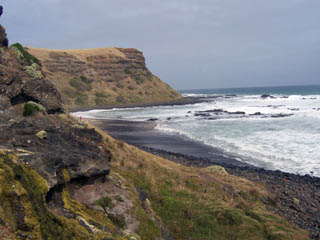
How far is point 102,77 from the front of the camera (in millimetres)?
104062

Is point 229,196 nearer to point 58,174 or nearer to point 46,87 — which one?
point 58,174

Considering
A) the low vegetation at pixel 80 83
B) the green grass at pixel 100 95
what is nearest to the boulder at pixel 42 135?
the green grass at pixel 100 95

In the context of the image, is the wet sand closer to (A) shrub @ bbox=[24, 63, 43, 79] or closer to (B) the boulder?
(A) shrub @ bbox=[24, 63, 43, 79]

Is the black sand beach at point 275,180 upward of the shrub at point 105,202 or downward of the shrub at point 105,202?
downward

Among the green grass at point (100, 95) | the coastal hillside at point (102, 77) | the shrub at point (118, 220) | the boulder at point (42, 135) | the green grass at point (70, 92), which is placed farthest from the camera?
the green grass at point (100, 95)

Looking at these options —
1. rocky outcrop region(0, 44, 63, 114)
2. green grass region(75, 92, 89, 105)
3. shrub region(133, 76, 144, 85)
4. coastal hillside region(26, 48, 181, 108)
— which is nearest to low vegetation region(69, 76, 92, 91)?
coastal hillside region(26, 48, 181, 108)

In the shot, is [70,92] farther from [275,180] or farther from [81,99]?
[275,180]

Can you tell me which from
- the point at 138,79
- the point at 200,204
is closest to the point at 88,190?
the point at 200,204

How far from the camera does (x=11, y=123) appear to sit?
8.02 meters

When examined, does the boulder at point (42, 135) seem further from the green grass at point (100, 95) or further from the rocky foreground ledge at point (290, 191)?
the green grass at point (100, 95)

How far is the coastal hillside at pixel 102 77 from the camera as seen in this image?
291ft

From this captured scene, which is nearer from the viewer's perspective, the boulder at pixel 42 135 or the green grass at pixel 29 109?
the boulder at pixel 42 135

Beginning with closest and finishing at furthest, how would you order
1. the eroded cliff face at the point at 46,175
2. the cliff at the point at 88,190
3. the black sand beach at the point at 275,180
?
the eroded cliff face at the point at 46,175 < the cliff at the point at 88,190 < the black sand beach at the point at 275,180

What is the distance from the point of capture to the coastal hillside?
88.6 metres
